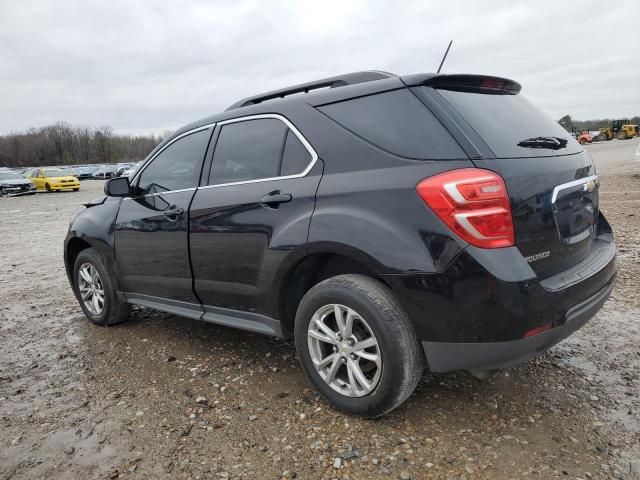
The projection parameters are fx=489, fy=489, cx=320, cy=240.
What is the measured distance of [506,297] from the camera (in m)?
2.11

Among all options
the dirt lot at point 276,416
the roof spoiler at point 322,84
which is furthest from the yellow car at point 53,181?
the roof spoiler at point 322,84

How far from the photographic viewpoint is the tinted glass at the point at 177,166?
3.47m

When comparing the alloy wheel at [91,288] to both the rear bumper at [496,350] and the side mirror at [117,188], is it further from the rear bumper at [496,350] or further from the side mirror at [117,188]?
the rear bumper at [496,350]

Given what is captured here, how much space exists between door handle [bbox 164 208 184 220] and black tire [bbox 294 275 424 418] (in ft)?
4.34

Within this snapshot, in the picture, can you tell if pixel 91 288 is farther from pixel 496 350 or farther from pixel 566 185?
pixel 566 185

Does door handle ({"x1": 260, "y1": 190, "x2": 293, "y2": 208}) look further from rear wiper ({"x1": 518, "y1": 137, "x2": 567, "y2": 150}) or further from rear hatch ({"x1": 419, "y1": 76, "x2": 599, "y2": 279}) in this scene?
rear wiper ({"x1": 518, "y1": 137, "x2": 567, "y2": 150})

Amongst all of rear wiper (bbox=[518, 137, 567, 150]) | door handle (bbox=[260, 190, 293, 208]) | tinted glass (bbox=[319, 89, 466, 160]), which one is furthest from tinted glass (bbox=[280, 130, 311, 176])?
rear wiper (bbox=[518, 137, 567, 150])

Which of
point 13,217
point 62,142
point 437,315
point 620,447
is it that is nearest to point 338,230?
point 437,315

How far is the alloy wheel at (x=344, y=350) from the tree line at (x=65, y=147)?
94489 millimetres

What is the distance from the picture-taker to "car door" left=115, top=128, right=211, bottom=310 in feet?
11.3

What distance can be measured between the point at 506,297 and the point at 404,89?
1.15 m

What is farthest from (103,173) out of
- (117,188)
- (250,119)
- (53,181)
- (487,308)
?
(487,308)

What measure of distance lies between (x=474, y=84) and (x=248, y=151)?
1.40 metres

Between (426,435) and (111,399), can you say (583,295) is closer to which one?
(426,435)
